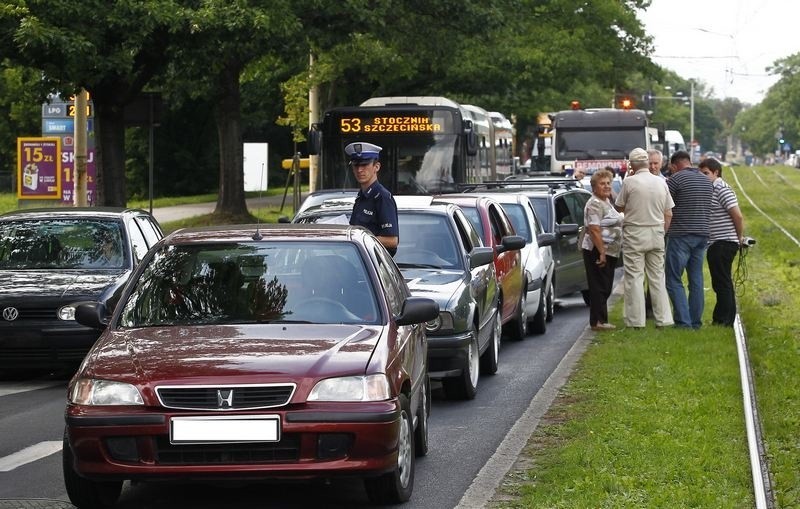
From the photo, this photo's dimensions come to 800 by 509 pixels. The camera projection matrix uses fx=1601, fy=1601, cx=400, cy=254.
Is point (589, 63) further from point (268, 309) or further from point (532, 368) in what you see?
A: point (268, 309)

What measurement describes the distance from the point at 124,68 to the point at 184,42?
5.89ft

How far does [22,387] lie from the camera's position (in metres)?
13.1

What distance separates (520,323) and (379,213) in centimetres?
497

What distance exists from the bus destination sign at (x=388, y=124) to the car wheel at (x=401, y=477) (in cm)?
2001

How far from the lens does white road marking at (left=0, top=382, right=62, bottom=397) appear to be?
1284 centimetres

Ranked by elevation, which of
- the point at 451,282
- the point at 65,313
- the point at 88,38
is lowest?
the point at 65,313

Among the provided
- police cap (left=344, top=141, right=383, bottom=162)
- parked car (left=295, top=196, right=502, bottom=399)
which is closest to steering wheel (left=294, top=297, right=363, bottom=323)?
parked car (left=295, top=196, right=502, bottom=399)

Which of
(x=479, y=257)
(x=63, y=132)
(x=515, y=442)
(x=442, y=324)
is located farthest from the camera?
(x=63, y=132)

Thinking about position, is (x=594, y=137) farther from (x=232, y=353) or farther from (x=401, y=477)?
(x=232, y=353)

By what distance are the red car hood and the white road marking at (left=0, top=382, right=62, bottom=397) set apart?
17.0 feet

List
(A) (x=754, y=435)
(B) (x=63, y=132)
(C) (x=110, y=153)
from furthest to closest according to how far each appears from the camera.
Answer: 1. (B) (x=63, y=132)
2. (C) (x=110, y=153)
3. (A) (x=754, y=435)

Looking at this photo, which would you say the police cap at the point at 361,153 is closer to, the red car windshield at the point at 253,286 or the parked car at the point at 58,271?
the parked car at the point at 58,271

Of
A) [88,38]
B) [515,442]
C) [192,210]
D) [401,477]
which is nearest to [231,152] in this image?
[192,210]

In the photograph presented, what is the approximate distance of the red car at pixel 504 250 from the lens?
14.6m
